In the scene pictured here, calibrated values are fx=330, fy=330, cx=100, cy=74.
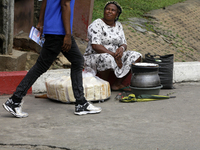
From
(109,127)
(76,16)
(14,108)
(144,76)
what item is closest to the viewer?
(109,127)

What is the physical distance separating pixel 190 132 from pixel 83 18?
4.57 metres

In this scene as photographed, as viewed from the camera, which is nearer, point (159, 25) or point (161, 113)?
point (161, 113)

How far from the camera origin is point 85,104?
172 inches

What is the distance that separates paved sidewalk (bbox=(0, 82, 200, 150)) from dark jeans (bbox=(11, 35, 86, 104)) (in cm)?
36

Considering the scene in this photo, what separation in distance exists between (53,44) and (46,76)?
1.90 metres

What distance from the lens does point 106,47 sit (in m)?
5.81

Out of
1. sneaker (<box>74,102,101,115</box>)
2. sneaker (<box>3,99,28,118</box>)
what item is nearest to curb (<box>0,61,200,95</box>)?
sneaker (<box>3,99,28,118</box>)

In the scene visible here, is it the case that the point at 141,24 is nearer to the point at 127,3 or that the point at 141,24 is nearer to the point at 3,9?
the point at 127,3

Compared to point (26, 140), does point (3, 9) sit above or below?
above

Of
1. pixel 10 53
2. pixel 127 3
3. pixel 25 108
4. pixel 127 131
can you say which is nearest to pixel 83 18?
pixel 10 53

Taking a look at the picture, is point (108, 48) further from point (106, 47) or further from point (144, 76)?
point (144, 76)

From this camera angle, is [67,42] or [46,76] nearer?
[67,42]

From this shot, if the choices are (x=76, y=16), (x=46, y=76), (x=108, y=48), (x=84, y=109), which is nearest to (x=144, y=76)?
(x=108, y=48)

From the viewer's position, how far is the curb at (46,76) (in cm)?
543
